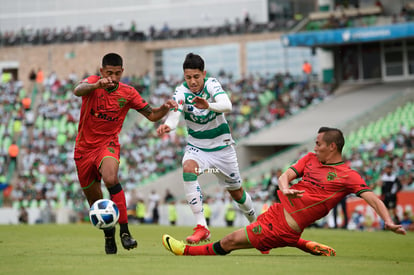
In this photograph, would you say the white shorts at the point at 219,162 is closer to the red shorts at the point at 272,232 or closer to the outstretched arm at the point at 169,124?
the outstretched arm at the point at 169,124

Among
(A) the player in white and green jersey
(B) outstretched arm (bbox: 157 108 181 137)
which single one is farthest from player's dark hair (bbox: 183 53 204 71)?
(B) outstretched arm (bbox: 157 108 181 137)

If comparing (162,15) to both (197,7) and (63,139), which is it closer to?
(197,7)

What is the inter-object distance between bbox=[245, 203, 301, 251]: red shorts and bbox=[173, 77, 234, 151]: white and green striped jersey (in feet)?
8.60

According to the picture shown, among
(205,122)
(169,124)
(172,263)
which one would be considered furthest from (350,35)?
(172,263)

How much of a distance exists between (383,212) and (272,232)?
128 centimetres

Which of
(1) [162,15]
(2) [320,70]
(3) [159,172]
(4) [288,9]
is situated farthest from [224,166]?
(1) [162,15]

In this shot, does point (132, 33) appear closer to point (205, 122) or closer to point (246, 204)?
point (246, 204)

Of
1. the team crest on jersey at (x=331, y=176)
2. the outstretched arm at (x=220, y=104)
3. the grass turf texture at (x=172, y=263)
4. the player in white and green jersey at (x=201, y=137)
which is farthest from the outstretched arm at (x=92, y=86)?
the team crest on jersey at (x=331, y=176)

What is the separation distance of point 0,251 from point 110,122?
92.6 inches

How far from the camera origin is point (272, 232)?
29.4 ft

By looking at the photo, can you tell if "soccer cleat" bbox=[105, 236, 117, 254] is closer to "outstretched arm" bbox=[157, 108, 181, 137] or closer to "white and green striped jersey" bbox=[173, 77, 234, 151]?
"outstretched arm" bbox=[157, 108, 181, 137]

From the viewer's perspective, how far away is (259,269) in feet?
25.5

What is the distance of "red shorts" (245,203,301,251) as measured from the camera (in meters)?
8.97

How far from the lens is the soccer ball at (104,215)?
956 cm
